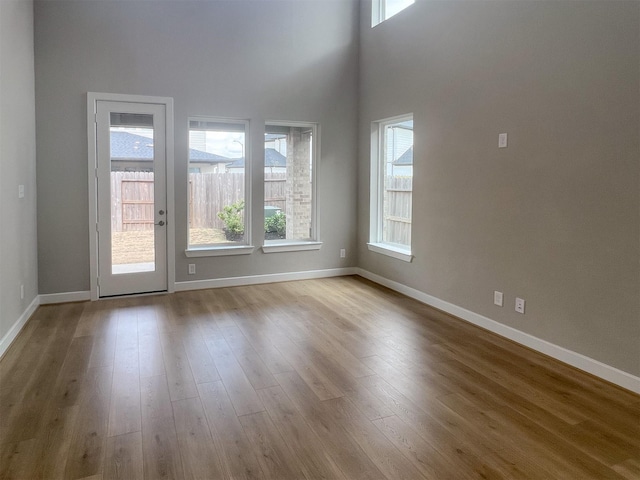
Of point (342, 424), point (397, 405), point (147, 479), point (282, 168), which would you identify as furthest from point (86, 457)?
point (282, 168)

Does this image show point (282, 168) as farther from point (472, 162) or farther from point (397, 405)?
point (397, 405)

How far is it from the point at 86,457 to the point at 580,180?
11.1 ft

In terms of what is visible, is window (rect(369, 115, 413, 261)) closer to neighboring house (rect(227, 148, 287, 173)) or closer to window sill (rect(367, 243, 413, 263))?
window sill (rect(367, 243, 413, 263))

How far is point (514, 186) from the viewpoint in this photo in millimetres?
3650

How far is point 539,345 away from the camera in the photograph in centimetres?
350

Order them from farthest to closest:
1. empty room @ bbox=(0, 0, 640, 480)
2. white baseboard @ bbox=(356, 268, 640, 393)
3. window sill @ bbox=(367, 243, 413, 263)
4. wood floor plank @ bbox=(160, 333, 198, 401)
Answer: window sill @ bbox=(367, 243, 413, 263) → white baseboard @ bbox=(356, 268, 640, 393) → wood floor plank @ bbox=(160, 333, 198, 401) → empty room @ bbox=(0, 0, 640, 480)

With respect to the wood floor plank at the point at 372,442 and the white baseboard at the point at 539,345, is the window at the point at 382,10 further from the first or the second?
the wood floor plank at the point at 372,442

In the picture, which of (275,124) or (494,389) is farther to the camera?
(275,124)

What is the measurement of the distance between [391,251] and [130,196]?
120 inches

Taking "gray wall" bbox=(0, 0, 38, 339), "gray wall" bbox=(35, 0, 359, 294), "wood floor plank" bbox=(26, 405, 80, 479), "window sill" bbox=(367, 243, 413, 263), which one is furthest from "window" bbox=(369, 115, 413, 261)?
"gray wall" bbox=(0, 0, 38, 339)

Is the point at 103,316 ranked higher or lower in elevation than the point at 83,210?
lower

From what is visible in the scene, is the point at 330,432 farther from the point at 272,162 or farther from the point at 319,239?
the point at 272,162

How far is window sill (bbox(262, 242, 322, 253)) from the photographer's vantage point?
5734mm

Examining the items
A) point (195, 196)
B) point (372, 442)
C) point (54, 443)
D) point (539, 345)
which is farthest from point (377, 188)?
point (54, 443)
